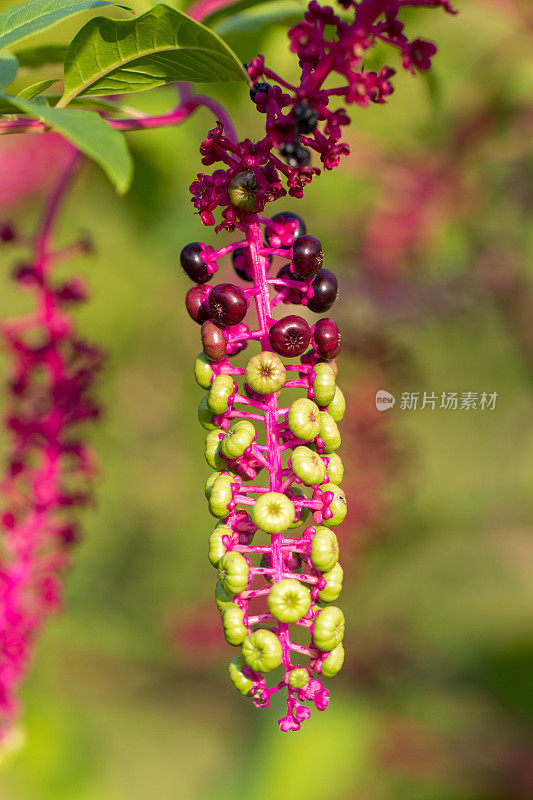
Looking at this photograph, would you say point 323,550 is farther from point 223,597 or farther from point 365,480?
point 365,480

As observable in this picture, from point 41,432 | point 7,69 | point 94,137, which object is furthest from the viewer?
point 41,432

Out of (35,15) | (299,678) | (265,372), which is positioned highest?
(35,15)

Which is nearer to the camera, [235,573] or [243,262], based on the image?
[235,573]

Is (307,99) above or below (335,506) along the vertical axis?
above

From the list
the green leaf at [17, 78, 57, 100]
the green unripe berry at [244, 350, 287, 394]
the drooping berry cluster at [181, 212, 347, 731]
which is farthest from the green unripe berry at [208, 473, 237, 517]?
the green leaf at [17, 78, 57, 100]

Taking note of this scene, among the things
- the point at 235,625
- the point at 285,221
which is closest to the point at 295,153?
the point at 285,221

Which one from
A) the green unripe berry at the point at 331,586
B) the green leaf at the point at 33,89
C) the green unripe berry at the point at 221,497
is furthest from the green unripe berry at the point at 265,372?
the green leaf at the point at 33,89

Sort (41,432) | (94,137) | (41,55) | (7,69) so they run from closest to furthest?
(94,137) → (7,69) → (41,55) → (41,432)

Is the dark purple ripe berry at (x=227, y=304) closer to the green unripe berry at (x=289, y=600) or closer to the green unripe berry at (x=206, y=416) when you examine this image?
the green unripe berry at (x=206, y=416)
